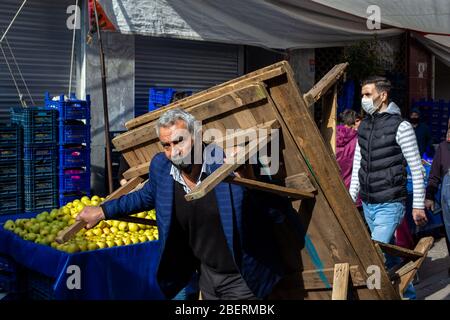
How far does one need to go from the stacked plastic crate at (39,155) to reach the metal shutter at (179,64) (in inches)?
98.8

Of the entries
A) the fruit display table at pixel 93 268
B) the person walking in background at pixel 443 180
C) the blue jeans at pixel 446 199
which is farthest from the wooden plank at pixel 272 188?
the blue jeans at pixel 446 199

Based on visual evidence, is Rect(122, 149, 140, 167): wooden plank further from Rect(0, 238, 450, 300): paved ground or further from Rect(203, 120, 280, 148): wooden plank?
Rect(0, 238, 450, 300): paved ground

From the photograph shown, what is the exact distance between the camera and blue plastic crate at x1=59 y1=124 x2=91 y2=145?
339 inches

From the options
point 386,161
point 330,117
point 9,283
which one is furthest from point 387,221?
point 9,283

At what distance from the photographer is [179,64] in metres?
11.6

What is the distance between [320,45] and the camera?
1270cm

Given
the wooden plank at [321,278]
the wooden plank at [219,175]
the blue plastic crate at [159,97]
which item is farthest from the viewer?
the blue plastic crate at [159,97]

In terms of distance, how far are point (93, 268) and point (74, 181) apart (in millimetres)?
3804

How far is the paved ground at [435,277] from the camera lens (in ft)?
21.9

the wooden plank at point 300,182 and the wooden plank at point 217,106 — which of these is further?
the wooden plank at point 300,182

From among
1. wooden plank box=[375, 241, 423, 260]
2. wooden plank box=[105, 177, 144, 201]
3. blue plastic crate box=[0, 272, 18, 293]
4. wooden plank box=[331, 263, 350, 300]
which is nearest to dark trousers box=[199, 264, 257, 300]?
wooden plank box=[331, 263, 350, 300]

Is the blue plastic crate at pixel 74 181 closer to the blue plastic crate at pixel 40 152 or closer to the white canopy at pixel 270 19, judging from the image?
the blue plastic crate at pixel 40 152

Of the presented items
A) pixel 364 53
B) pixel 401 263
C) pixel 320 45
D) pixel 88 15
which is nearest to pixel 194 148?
pixel 401 263

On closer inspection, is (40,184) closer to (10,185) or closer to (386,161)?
(10,185)
